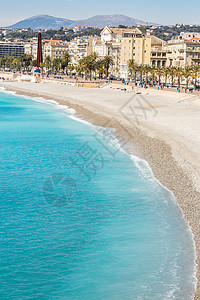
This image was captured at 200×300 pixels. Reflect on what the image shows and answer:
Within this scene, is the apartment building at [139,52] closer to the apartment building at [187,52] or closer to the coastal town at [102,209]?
the apartment building at [187,52]

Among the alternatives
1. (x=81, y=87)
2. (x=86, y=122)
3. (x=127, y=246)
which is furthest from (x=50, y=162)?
(x=81, y=87)

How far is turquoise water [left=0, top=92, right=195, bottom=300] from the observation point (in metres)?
16.5

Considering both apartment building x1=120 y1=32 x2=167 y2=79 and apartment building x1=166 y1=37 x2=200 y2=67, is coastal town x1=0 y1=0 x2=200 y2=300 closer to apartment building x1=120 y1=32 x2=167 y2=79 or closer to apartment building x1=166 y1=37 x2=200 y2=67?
apartment building x1=166 y1=37 x2=200 y2=67

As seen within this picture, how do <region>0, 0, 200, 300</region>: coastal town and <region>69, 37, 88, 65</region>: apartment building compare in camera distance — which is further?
<region>69, 37, 88, 65</region>: apartment building

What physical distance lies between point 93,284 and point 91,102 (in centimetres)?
6279

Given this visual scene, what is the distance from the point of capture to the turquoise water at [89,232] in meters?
16.5

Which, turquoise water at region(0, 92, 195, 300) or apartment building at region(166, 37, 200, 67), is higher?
apartment building at region(166, 37, 200, 67)

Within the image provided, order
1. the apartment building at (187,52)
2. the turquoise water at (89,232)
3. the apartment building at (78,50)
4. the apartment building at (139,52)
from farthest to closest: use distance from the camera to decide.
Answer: the apartment building at (78,50)
the apartment building at (139,52)
the apartment building at (187,52)
the turquoise water at (89,232)

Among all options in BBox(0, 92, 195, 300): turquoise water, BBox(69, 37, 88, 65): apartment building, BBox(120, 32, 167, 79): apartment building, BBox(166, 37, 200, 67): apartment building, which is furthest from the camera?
BBox(69, 37, 88, 65): apartment building

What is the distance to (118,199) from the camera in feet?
83.9

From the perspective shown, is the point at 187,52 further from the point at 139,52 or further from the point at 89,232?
the point at 89,232

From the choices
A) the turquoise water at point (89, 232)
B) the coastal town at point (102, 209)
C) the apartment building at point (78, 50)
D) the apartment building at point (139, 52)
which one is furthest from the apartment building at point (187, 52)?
the turquoise water at point (89, 232)

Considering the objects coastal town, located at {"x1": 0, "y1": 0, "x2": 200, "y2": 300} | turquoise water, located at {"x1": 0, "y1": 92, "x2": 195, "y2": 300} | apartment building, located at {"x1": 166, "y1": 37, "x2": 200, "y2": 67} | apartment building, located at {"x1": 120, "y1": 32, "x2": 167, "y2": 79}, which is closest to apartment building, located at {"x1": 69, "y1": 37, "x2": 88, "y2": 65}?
apartment building, located at {"x1": 120, "y1": 32, "x2": 167, "y2": 79}

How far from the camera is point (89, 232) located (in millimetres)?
20984
